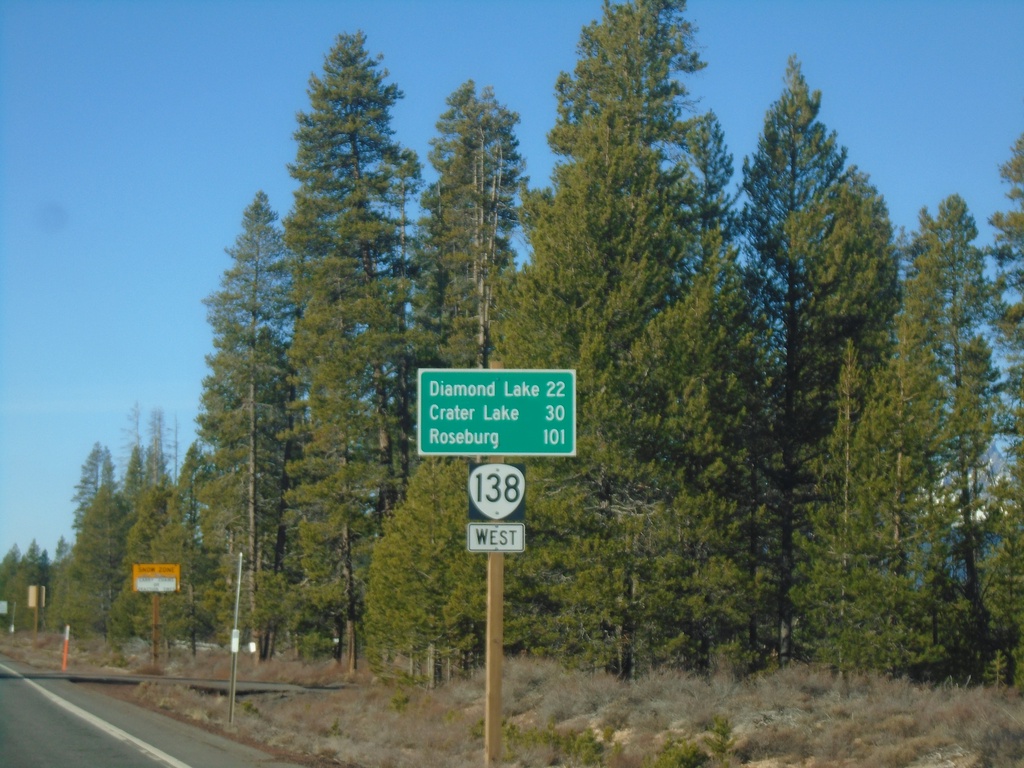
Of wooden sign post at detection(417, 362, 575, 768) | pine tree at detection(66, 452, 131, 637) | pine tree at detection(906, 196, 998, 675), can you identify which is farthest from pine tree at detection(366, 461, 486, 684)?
pine tree at detection(66, 452, 131, 637)

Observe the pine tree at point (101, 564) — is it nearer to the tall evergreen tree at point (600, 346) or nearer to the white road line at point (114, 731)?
the white road line at point (114, 731)

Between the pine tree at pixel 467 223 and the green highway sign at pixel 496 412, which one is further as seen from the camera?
the pine tree at pixel 467 223

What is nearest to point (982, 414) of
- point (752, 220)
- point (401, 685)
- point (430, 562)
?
point (752, 220)

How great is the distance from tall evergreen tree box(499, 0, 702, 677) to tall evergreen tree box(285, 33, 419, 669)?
1205cm

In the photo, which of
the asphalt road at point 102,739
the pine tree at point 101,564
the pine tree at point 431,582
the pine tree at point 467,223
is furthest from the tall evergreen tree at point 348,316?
the pine tree at point 101,564

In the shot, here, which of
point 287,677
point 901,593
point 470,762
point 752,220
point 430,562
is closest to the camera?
point 470,762

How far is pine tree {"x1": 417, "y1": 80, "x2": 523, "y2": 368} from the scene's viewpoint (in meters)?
40.5

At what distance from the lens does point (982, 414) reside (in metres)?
26.7

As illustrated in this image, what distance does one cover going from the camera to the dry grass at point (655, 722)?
13.5 meters

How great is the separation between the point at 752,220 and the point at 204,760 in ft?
68.9

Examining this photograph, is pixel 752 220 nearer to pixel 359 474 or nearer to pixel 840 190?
pixel 840 190

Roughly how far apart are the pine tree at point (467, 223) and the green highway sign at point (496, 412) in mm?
27060

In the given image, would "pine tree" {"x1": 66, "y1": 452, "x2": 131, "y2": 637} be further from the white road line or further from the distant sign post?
the white road line

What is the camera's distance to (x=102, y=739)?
17.4m
